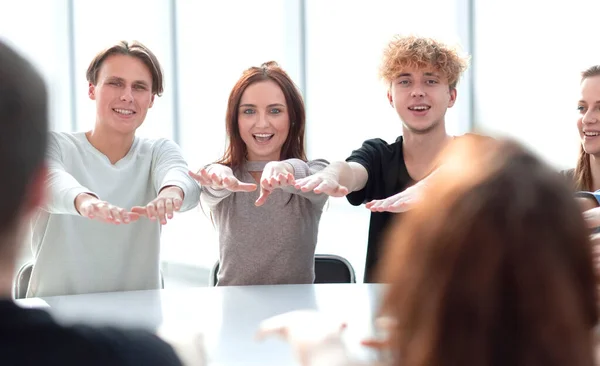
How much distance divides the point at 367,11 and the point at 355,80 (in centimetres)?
51

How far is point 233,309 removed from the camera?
1.81m

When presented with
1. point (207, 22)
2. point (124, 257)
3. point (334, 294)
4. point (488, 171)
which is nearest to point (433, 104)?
point (334, 294)

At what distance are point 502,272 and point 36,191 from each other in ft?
1.63

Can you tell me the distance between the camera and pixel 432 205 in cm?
64

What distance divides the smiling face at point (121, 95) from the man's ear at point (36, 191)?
1.60 meters

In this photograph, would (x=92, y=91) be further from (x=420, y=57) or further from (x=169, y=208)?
(x=420, y=57)

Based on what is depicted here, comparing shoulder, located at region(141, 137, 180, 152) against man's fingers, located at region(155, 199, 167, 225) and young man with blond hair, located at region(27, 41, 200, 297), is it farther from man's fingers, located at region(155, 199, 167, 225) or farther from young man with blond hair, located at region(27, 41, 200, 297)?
man's fingers, located at region(155, 199, 167, 225)

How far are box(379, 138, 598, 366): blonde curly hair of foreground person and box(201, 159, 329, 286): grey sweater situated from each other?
163 cm

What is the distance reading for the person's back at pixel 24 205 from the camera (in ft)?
2.32

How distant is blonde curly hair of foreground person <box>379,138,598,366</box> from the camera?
600 millimetres

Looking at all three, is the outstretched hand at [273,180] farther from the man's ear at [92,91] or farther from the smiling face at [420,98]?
the man's ear at [92,91]

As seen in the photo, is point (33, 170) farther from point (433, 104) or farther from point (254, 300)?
point (433, 104)

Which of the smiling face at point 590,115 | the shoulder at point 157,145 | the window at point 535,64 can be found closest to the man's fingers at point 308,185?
the shoulder at point 157,145

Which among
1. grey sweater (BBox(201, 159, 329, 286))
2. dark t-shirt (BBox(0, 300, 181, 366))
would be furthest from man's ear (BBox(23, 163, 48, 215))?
grey sweater (BBox(201, 159, 329, 286))
